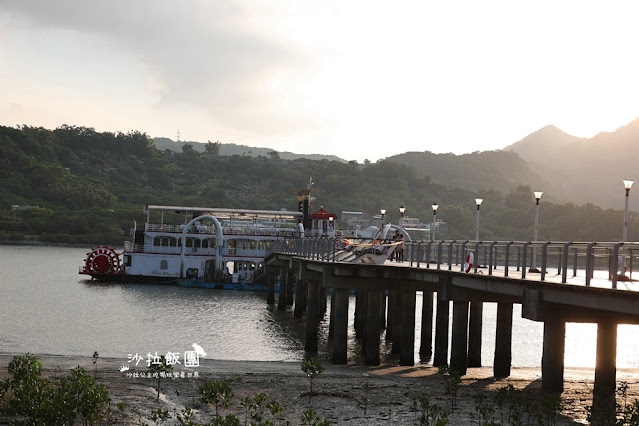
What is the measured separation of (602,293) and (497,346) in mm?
10883

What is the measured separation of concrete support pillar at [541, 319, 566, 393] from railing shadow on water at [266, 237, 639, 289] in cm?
167

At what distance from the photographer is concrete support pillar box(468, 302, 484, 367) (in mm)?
31672

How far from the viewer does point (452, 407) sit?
70.7ft

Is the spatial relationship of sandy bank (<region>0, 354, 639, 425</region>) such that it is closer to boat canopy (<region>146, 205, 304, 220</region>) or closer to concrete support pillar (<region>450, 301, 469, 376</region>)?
concrete support pillar (<region>450, 301, 469, 376</region>)

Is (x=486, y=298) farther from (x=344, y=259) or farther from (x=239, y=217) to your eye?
(x=239, y=217)

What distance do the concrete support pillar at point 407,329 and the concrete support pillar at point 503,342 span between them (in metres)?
4.27

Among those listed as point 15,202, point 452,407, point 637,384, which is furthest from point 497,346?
point 15,202

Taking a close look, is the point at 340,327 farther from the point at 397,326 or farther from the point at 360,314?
the point at 360,314

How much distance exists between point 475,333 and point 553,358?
8.67m

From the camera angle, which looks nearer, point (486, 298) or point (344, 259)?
point (486, 298)

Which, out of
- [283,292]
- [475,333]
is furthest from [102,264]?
[475,333]

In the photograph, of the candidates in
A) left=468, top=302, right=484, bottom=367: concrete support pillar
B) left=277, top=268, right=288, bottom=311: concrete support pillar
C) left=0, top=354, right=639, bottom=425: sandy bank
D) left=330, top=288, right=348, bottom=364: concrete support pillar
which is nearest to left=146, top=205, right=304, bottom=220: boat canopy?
left=277, top=268, right=288, bottom=311: concrete support pillar

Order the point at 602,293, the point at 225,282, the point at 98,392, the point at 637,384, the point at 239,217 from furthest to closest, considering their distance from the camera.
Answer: the point at 239,217, the point at 225,282, the point at 637,384, the point at 602,293, the point at 98,392

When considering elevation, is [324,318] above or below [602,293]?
below
